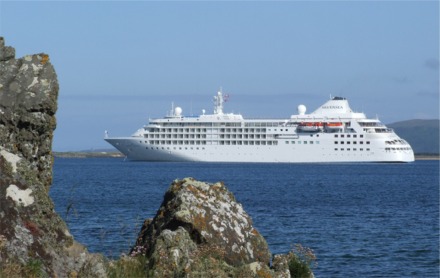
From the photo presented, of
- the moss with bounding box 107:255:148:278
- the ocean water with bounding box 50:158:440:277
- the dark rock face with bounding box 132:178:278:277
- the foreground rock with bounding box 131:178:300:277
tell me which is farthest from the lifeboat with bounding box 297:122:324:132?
the moss with bounding box 107:255:148:278

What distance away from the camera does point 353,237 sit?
21391mm

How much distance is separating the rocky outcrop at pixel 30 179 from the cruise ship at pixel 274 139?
93.4 meters

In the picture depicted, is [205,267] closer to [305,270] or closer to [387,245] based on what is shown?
[305,270]

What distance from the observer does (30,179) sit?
4793mm

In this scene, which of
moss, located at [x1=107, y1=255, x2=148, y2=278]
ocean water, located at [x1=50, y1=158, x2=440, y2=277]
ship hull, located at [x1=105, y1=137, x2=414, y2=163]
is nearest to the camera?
moss, located at [x1=107, y1=255, x2=148, y2=278]

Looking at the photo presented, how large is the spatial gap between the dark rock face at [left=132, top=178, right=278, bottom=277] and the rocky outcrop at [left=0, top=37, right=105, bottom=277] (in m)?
0.65

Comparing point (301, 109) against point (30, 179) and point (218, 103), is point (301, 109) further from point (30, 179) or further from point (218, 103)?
point (30, 179)

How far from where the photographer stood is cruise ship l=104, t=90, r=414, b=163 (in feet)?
324

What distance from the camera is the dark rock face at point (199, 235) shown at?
5.71 m

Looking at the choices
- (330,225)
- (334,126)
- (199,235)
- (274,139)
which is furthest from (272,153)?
(199,235)

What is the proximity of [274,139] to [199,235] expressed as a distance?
3730 inches

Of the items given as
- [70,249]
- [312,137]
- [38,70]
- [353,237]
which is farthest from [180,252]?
[312,137]

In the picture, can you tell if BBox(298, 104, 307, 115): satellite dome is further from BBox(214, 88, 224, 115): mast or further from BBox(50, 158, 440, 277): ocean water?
BBox(50, 158, 440, 277): ocean water

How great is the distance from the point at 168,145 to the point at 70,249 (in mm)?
97433
